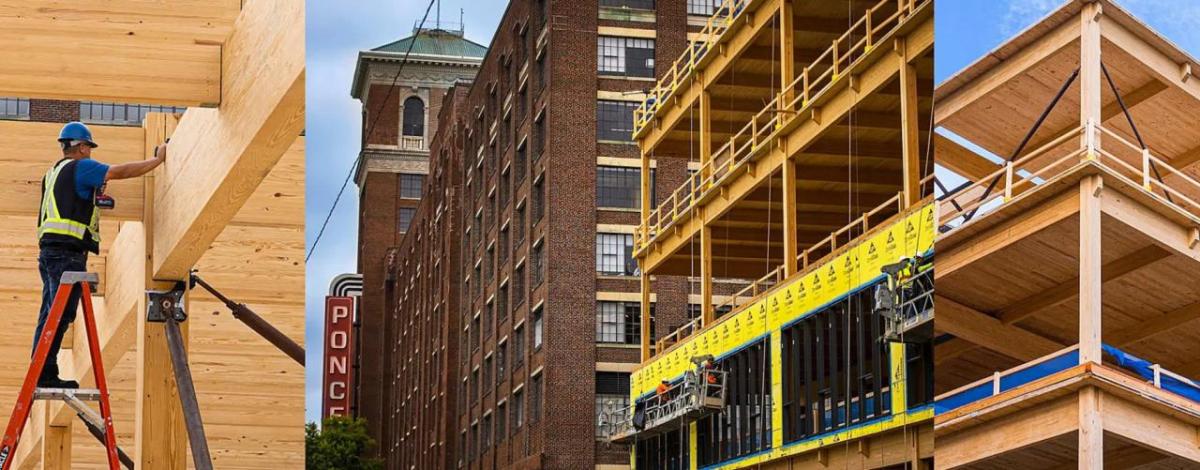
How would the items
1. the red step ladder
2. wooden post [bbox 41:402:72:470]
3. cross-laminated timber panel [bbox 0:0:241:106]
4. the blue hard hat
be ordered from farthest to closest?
wooden post [bbox 41:402:72:470] → the blue hard hat → the red step ladder → cross-laminated timber panel [bbox 0:0:241:106]

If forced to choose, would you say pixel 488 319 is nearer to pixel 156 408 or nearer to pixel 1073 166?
pixel 1073 166

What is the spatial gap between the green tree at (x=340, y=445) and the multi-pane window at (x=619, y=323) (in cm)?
57

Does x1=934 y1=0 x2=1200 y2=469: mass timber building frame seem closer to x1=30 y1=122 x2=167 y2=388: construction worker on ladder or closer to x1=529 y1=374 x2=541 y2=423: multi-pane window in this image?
x1=529 y1=374 x2=541 y2=423: multi-pane window

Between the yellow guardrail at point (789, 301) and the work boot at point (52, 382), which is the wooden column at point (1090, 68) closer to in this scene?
the yellow guardrail at point (789, 301)

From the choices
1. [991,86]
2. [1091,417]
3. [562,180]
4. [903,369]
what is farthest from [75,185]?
[1091,417]

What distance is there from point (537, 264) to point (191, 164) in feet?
6.25

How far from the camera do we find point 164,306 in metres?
4.91

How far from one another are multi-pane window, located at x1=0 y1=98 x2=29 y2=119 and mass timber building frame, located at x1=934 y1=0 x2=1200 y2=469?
22.4ft

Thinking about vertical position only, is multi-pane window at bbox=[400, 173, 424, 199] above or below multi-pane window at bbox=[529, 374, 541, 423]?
above

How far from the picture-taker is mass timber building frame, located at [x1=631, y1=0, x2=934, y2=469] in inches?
124

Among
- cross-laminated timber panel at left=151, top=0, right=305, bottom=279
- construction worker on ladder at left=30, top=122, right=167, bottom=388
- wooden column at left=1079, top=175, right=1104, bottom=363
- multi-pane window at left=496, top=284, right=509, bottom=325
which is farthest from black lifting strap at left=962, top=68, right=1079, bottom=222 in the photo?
construction worker on ladder at left=30, top=122, right=167, bottom=388

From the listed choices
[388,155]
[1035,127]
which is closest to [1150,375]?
[1035,127]

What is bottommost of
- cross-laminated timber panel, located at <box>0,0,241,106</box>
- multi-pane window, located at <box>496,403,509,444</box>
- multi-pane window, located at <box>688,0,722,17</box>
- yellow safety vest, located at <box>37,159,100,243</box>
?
multi-pane window, located at <box>496,403,509,444</box>

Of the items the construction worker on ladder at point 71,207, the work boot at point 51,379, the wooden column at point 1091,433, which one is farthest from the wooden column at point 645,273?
the work boot at point 51,379
